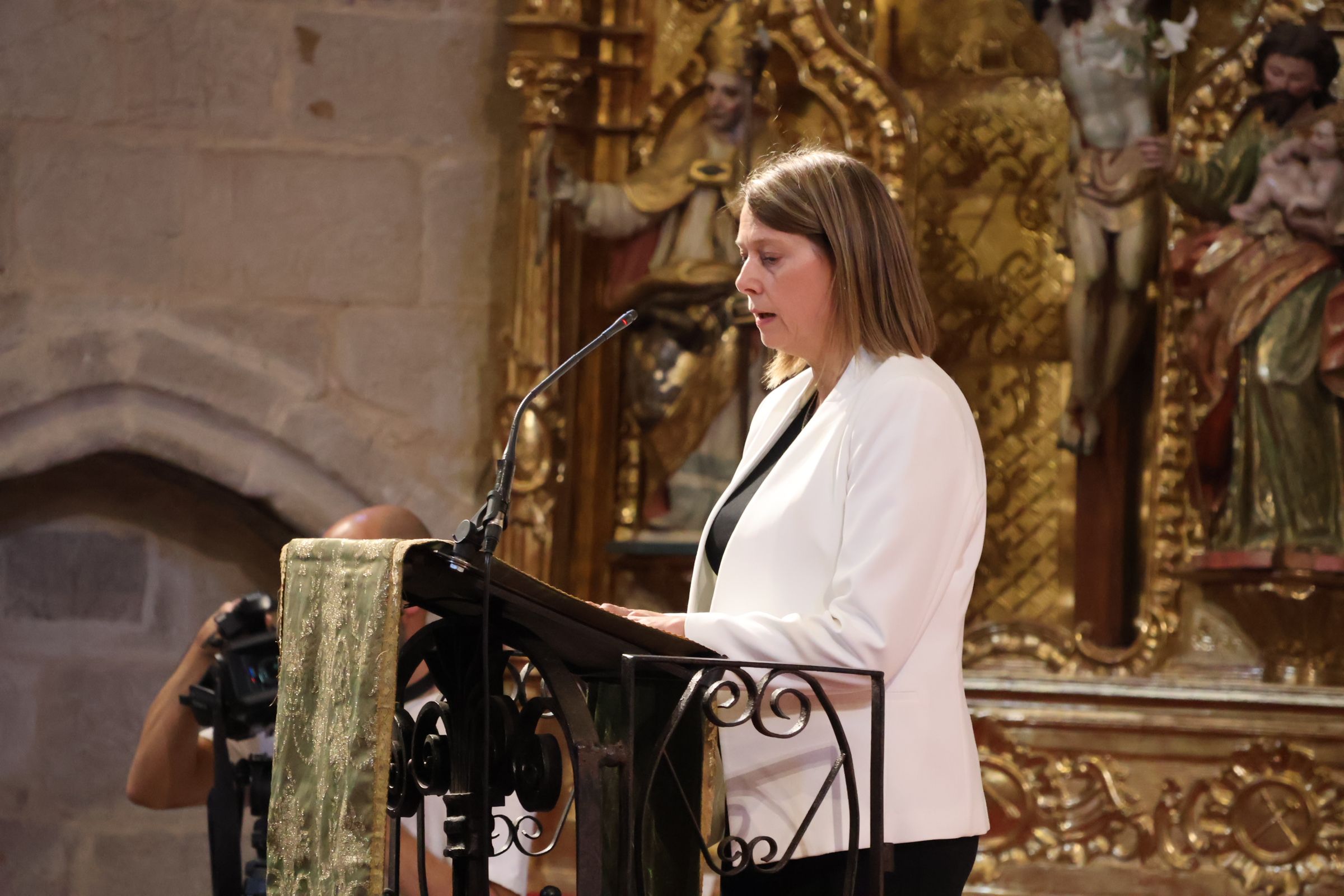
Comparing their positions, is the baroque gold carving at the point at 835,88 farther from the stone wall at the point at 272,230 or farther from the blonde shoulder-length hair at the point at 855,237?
the blonde shoulder-length hair at the point at 855,237

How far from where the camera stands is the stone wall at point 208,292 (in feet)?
16.4

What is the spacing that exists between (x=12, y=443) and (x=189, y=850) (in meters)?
1.26

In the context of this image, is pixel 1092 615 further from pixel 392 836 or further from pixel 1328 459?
pixel 392 836

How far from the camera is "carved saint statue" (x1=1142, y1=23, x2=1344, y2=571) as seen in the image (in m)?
4.27

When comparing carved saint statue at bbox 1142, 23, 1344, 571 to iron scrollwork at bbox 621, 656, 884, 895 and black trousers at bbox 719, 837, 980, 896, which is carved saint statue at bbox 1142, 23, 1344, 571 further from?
iron scrollwork at bbox 621, 656, 884, 895

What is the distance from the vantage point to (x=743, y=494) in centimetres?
235

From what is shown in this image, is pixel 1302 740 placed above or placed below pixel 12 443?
below

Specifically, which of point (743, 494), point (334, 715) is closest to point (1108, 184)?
point (743, 494)

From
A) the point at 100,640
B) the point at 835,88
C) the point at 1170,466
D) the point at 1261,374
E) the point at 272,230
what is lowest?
the point at 100,640

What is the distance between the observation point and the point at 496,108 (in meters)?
5.10

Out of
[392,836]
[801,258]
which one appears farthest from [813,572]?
[392,836]

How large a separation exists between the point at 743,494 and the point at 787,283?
30cm

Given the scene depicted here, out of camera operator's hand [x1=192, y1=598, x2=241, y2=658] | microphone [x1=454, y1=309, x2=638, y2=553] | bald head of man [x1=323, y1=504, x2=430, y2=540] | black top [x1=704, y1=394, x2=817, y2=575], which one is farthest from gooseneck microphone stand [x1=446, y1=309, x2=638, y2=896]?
bald head of man [x1=323, y1=504, x2=430, y2=540]

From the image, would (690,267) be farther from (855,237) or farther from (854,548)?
(854,548)
